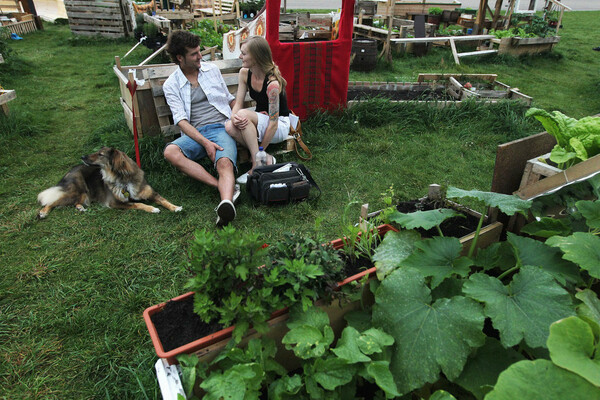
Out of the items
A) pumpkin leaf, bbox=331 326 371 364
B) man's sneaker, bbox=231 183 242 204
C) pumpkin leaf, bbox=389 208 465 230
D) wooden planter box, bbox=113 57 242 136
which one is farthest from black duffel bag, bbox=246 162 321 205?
pumpkin leaf, bbox=331 326 371 364

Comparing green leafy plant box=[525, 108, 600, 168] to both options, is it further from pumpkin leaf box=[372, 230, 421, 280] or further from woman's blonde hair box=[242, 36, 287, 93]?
woman's blonde hair box=[242, 36, 287, 93]

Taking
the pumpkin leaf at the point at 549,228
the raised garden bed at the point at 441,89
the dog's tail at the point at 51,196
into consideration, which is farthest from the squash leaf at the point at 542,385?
the raised garden bed at the point at 441,89

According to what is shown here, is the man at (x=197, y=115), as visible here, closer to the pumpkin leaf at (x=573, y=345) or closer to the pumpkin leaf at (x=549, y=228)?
the pumpkin leaf at (x=549, y=228)

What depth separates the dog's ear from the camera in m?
3.41

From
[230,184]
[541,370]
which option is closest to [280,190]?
[230,184]

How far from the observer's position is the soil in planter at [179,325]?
1.58 metres

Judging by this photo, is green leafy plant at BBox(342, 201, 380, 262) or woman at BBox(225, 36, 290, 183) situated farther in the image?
woman at BBox(225, 36, 290, 183)

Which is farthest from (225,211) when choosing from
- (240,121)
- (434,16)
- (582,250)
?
(434,16)

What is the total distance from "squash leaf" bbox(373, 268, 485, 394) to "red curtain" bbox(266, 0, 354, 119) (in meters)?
3.90

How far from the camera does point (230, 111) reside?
13.4ft

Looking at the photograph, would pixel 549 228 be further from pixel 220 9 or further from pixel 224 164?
pixel 220 9

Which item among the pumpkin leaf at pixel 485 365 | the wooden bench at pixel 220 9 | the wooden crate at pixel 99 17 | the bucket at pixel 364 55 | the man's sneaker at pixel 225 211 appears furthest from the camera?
the wooden bench at pixel 220 9

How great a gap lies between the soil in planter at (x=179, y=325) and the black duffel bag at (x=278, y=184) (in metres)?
1.76

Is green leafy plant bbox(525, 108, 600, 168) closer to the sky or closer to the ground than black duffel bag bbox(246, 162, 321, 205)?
closer to the sky
